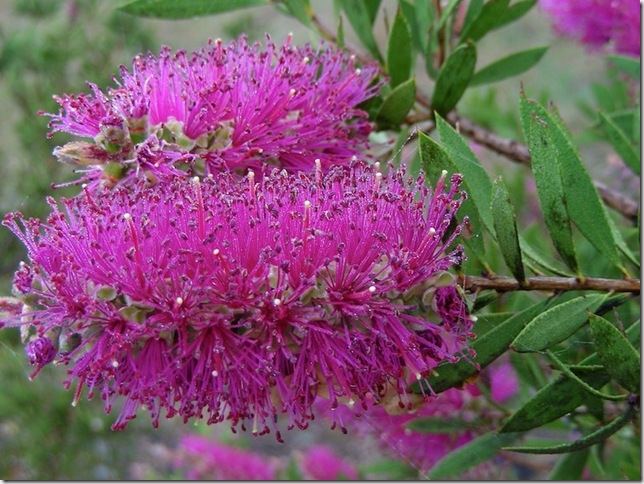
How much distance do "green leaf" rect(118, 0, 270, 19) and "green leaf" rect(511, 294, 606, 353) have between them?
653 millimetres

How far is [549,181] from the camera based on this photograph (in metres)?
0.66

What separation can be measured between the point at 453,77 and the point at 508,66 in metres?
0.19

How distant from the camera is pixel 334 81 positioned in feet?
2.70

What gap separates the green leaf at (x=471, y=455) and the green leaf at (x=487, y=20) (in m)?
0.54

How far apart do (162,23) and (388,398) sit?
80.6 inches

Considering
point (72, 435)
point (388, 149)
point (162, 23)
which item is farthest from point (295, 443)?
point (388, 149)

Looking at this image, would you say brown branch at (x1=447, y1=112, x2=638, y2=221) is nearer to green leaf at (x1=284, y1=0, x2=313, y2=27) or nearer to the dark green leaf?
the dark green leaf

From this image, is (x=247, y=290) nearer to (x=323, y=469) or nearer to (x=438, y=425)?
(x=438, y=425)

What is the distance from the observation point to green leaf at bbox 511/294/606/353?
0.61m

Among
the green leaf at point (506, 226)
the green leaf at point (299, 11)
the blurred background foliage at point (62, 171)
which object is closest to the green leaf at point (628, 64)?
the blurred background foliage at point (62, 171)

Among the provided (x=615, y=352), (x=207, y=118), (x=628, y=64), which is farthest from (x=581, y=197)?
(x=628, y=64)

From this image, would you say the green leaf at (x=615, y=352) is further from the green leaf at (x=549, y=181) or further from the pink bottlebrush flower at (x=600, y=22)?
the pink bottlebrush flower at (x=600, y=22)

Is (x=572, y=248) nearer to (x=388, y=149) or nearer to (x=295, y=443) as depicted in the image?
(x=388, y=149)

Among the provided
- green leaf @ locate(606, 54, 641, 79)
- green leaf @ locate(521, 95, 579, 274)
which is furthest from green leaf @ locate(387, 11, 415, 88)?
green leaf @ locate(606, 54, 641, 79)
